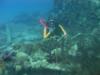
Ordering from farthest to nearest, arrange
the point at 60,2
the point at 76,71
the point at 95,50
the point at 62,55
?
the point at 60,2, the point at 62,55, the point at 95,50, the point at 76,71

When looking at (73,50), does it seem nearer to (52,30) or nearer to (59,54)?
(59,54)

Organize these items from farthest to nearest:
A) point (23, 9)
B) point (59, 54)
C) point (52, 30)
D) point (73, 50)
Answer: point (23, 9), point (52, 30), point (59, 54), point (73, 50)

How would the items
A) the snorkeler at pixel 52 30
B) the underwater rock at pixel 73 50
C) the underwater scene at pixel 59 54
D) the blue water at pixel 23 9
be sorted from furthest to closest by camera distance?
the blue water at pixel 23 9, the snorkeler at pixel 52 30, the underwater rock at pixel 73 50, the underwater scene at pixel 59 54

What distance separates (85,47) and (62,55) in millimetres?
631

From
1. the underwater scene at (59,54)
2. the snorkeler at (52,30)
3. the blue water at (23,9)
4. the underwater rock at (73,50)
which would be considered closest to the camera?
the underwater scene at (59,54)

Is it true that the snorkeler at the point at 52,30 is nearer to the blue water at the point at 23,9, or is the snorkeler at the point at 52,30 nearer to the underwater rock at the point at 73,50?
the underwater rock at the point at 73,50

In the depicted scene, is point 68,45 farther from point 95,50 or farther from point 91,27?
point 91,27

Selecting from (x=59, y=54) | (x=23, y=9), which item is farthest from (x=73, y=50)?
(x=23, y=9)

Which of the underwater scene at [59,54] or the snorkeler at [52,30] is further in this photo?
the snorkeler at [52,30]

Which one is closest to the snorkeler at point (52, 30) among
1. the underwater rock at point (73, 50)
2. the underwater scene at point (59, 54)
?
the underwater scene at point (59, 54)

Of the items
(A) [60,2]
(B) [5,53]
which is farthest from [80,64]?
(A) [60,2]

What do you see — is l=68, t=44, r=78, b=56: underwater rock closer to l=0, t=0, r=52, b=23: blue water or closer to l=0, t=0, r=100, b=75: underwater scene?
l=0, t=0, r=100, b=75: underwater scene

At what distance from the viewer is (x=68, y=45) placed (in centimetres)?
721

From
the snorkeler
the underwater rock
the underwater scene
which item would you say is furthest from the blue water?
the underwater rock
